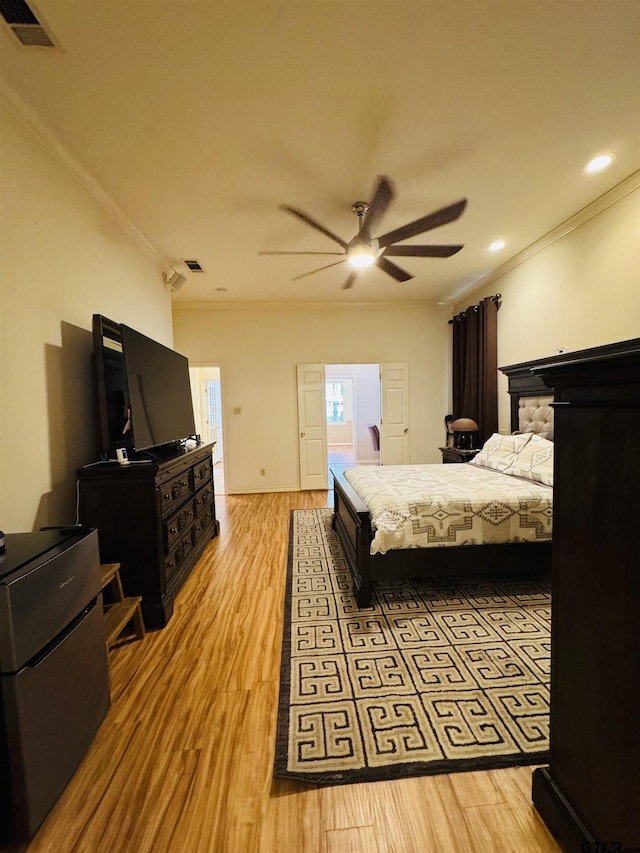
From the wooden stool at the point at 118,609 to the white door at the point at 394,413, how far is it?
14.4ft

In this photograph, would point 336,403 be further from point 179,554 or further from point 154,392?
point 179,554

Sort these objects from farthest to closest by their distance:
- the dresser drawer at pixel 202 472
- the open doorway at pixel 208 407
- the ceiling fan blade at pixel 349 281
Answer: the open doorway at pixel 208 407, the ceiling fan blade at pixel 349 281, the dresser drawer at pixel 202 472

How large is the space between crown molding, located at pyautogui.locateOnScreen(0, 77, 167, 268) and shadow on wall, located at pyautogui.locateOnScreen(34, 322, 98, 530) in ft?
3.38

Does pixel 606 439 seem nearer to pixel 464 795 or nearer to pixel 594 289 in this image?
pixel 464 795

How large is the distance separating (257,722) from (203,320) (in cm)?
511

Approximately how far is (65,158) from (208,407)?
6.11 meters

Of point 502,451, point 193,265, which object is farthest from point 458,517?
point 193,265

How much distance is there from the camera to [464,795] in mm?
1145

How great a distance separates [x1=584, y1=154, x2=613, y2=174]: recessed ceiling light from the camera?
2.37 metres

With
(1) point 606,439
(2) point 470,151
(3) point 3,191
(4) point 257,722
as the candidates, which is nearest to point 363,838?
(4) point 257,722

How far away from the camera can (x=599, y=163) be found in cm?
242

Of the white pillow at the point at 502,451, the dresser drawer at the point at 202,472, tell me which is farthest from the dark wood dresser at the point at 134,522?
the white pillow at the point at 502,451

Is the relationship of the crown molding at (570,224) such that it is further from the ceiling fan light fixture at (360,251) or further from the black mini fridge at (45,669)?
the black mini fridge at (45,669)

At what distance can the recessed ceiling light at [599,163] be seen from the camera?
2.37 metres
